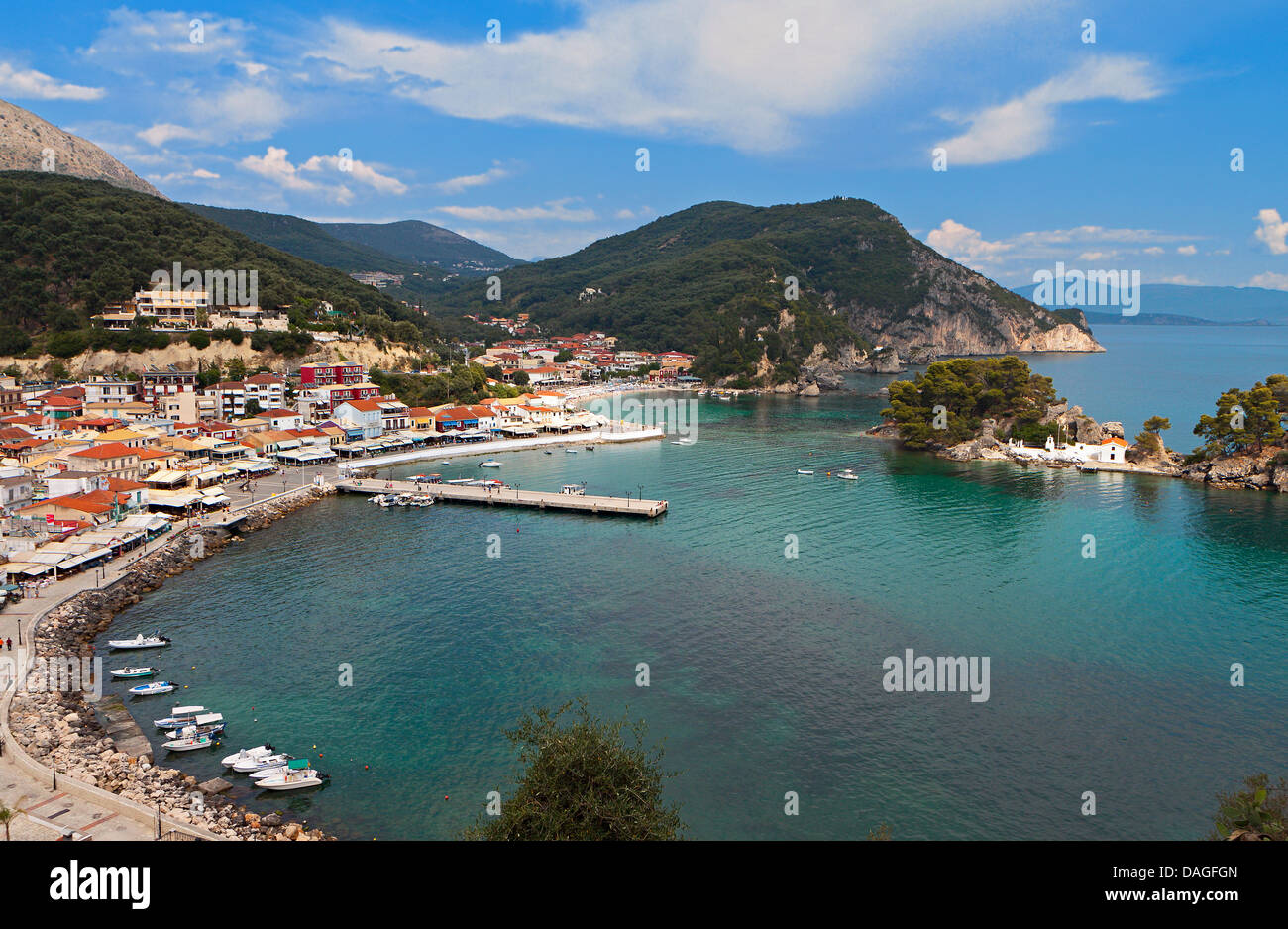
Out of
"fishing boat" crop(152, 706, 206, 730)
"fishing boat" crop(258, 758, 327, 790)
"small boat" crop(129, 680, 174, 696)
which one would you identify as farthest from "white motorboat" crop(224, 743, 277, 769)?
"small boat" crop(129, 680, 174, 696)

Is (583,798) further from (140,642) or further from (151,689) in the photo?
(140,642)

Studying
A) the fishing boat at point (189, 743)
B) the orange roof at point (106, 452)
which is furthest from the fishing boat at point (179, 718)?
the orange roof at point (106, 452)

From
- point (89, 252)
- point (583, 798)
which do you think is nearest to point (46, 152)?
point (89, 252)

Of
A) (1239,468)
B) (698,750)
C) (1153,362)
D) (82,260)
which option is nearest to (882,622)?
(698,750)

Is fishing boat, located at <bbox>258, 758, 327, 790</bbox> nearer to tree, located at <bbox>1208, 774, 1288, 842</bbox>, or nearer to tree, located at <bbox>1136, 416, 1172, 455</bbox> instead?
tree, located at <bbox>1208, 774, 1288, 842</bbox>

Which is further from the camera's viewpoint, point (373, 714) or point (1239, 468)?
point (1239, 468)
